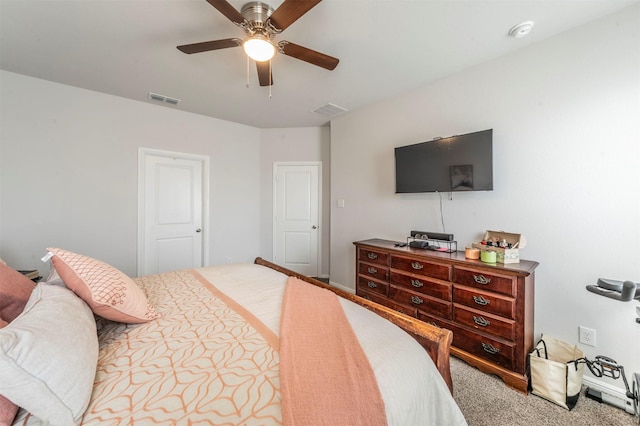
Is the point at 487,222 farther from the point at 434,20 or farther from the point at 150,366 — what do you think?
the point at 150,366

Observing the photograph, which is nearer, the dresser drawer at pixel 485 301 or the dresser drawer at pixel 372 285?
the dresser drawer at pixel 485 301

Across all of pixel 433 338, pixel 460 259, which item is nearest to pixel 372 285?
pixel 460 259

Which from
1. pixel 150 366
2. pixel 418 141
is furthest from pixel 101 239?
pixel 418 141

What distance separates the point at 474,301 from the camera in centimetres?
185

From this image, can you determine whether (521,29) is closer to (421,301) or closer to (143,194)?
(421,301)

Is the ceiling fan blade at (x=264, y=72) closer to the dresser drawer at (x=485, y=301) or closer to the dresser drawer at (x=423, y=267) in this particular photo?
the dresser drawer at (x=423, y=267)

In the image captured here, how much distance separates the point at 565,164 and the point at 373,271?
177 centimetres

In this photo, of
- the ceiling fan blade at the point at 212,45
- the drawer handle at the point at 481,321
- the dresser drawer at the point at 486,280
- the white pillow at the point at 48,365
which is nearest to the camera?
the white pillow at the point at 48,365

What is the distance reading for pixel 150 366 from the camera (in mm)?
869

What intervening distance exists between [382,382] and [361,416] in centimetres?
14

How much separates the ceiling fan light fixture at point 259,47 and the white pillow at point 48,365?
1.66 metres

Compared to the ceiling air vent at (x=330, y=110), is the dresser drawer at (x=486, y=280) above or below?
below

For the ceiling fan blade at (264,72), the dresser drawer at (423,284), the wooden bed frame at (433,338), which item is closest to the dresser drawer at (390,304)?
the dresser drawer at (423,284)

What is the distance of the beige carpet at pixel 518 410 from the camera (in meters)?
1.44
